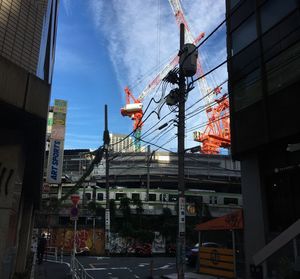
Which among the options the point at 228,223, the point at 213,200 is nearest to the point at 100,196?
the point at 213,200

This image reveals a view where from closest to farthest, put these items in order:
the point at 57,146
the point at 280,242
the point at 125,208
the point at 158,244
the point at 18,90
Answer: the point at 18,90 → the point at 280,242 → the point at 57,146 → the point at 158,244 → the point at 125,208

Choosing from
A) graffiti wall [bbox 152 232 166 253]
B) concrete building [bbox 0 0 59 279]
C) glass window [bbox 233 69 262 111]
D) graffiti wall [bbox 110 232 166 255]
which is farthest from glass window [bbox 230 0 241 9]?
graffiti wall [bbox 152 232 166 253]

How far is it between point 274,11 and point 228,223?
29.4ft

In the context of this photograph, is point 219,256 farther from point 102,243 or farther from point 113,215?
point 113,215

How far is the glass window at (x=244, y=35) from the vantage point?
16.6 m

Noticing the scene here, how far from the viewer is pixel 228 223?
1825cm

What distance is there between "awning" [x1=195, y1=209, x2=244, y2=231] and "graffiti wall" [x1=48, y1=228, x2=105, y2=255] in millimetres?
19477

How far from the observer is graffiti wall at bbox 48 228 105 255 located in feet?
128

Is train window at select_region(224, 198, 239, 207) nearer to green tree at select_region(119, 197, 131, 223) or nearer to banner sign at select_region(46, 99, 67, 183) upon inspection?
green tree at select_region(119, 197, 131, 223)

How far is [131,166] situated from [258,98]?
73716 mm

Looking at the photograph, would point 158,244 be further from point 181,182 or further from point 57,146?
point 181,182

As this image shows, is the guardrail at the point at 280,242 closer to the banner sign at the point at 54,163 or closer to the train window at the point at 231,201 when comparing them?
the banner sign at the point at 54,163

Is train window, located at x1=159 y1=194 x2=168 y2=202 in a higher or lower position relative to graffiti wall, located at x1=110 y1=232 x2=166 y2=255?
higher

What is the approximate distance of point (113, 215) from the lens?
52.2 meters
